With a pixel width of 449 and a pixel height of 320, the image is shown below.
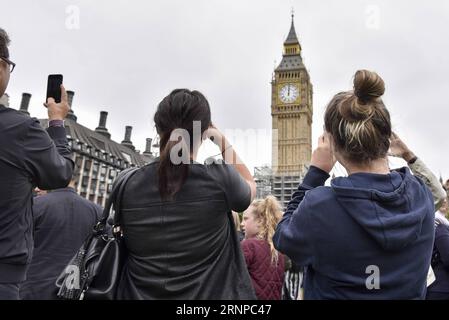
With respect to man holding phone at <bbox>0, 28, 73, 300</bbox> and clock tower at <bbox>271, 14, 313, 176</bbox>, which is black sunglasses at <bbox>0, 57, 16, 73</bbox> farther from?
clock tower at <bbox>271, 14, 313, 176</bbox>

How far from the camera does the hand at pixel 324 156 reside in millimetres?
1661

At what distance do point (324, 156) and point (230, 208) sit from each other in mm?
466

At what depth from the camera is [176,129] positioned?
1.93 metres

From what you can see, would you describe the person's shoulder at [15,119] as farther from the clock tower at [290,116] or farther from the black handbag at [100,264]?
the clock tower at [290,116]

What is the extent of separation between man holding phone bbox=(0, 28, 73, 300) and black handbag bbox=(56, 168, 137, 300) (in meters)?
0.19

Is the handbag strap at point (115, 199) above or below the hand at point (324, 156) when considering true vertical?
below

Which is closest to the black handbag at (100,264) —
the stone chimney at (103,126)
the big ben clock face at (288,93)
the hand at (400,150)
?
the hand at (400,150)

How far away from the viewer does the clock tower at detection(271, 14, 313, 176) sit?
2635 inches

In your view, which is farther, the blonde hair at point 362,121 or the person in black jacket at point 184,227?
the person in black jacket at point 184,227

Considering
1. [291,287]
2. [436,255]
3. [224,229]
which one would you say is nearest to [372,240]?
[224,229]

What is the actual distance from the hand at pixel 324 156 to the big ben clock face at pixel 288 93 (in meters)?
67.1

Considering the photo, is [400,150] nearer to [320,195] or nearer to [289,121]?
[320,195]

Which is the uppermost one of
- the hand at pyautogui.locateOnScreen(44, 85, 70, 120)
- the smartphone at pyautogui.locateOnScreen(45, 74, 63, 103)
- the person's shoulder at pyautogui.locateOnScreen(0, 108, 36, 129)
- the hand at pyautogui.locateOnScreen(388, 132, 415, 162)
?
the smartphone at pyautogui.locateOnScreen(45, 74, 63, 103)

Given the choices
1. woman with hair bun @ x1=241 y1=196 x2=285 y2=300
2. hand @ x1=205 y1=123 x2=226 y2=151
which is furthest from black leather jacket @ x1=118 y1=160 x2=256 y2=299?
woman with hair bun @ x1=241 y1=196 x2=285 y2=300
